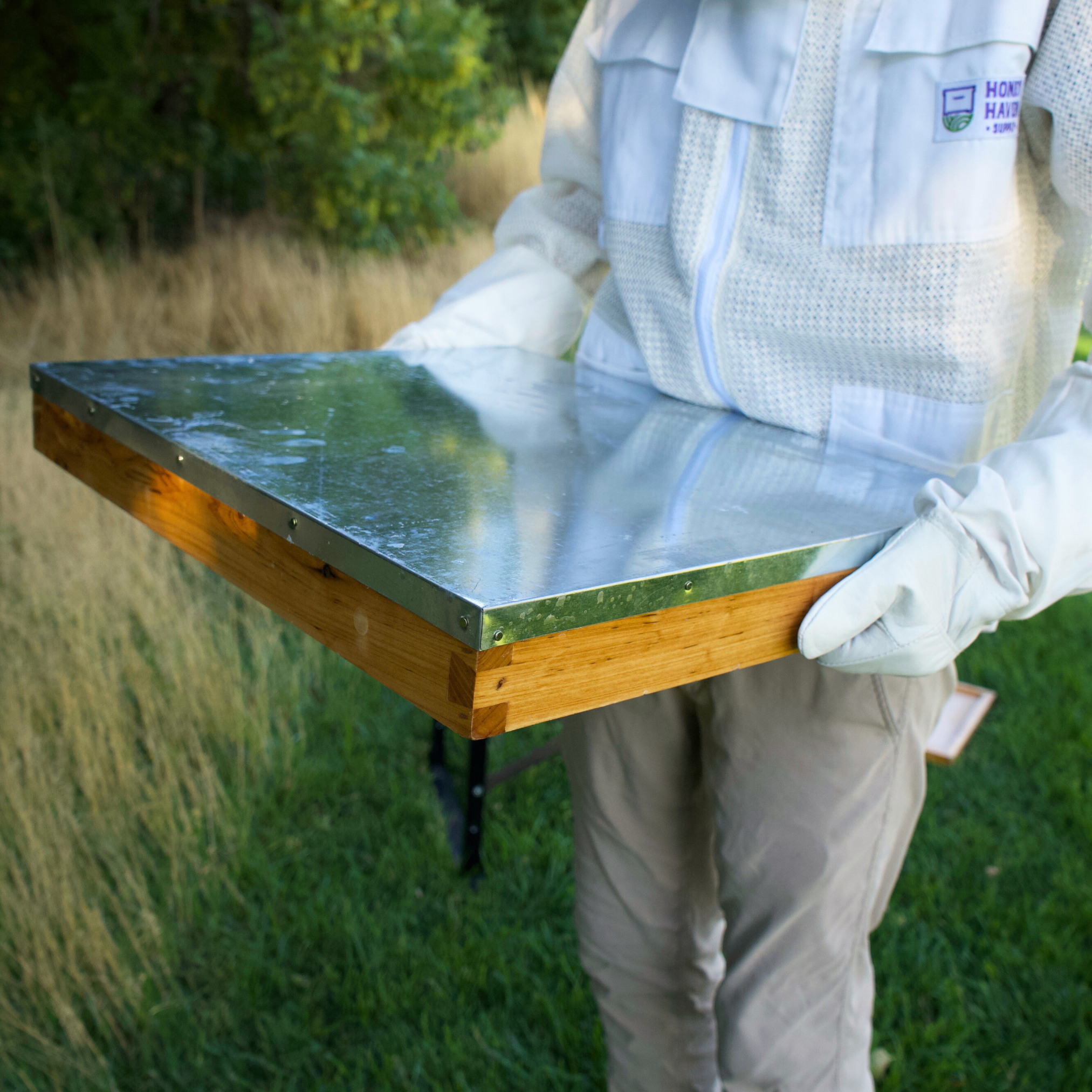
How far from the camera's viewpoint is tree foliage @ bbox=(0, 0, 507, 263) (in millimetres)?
4414

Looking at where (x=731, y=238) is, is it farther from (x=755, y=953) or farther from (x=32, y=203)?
(x=32, y=203)

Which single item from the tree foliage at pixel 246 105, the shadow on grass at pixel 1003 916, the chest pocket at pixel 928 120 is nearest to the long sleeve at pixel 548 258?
the chest pocket at pixel 928 120

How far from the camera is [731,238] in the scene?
1340mm

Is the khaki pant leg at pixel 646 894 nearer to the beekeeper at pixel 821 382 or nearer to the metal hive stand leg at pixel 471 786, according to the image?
the beekeeper at pixel 821 382

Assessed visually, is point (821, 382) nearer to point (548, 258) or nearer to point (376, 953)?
point (548, 258)

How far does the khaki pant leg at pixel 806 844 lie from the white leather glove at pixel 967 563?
0.26 m

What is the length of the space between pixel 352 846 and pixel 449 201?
4447 mm

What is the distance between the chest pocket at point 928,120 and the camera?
1.09 m

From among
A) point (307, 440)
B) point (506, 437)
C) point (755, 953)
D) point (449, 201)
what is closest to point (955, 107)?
point (506, 437)

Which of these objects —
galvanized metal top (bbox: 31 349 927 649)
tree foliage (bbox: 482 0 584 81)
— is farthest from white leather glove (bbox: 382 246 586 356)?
tree foliage (bbox: 482 0 584 81)

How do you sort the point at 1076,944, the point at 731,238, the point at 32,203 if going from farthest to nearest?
the point at 32,203, the point at 1076,944, the point at 731,238

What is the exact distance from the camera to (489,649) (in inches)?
29.2

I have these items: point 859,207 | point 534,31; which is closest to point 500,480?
point 859,207

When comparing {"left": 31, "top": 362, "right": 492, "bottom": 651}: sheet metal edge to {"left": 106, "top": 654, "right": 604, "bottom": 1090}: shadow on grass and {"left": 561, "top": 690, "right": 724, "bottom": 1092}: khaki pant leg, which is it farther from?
{"left": 106, "top": 654, "right": 604, "bottom": 1090}: shadow on grass
